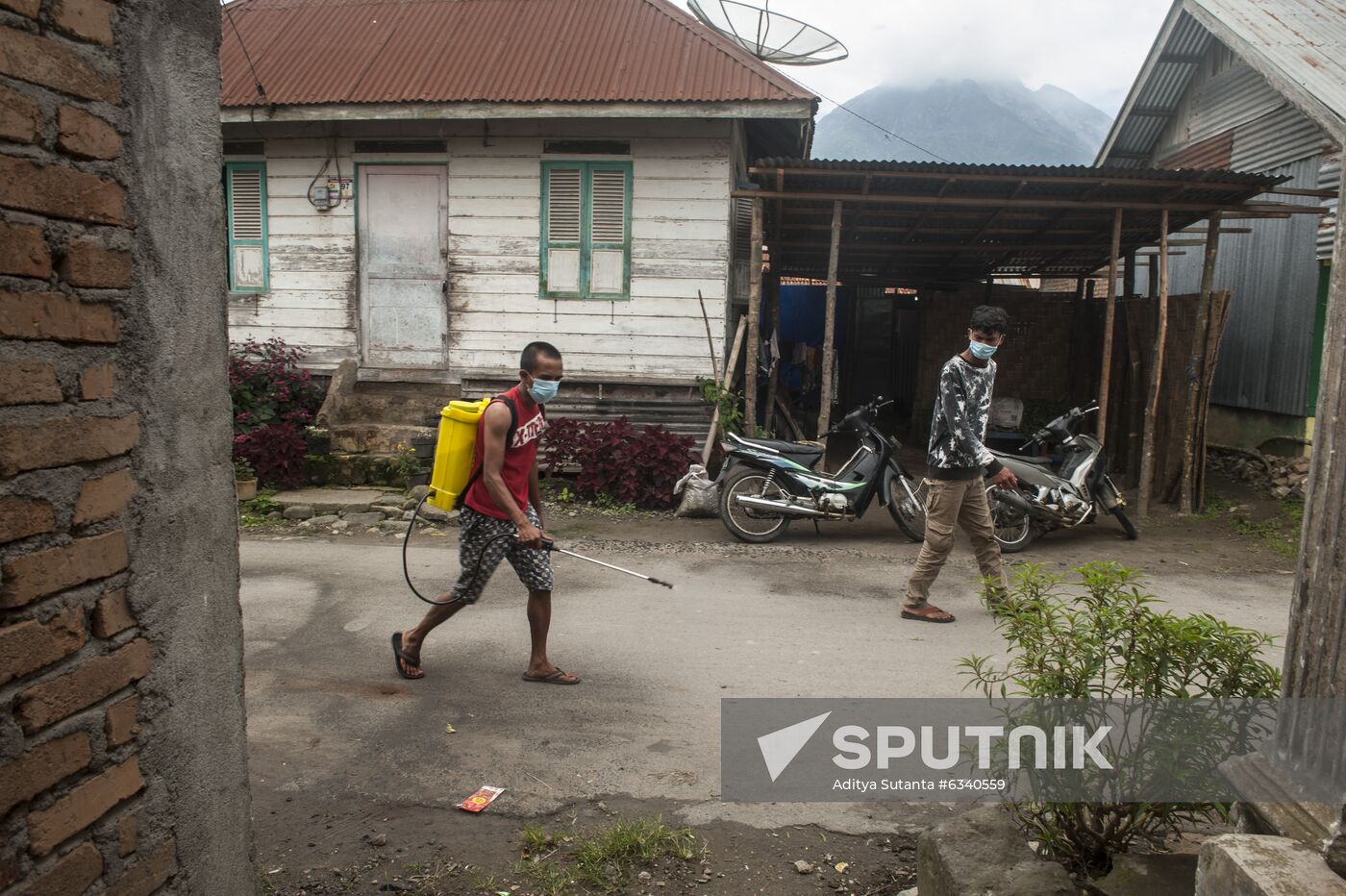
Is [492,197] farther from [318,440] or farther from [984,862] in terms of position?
[984,862]

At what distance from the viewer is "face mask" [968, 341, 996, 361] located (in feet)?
17.8

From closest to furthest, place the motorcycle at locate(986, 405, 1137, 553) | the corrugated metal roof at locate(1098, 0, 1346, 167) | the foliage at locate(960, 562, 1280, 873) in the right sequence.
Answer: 1. the foliage at locate(960, 562, 1280, 873)
2. the motorcycle at locate(986, 405, 1137, 553)
3. the corrugated metal roof at locate(1098, 0, 1346, 167)

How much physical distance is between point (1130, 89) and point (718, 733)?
13.0 m

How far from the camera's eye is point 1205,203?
886 centimetres

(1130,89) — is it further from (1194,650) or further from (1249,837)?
(1249,837)

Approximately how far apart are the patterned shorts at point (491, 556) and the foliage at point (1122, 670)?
2375 mm

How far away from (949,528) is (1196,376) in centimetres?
532

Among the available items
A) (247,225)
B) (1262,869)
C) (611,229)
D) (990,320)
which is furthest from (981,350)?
(247,225)

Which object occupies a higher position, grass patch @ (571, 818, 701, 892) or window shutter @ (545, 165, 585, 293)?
window shutter @ (545, 165, 585, 293)

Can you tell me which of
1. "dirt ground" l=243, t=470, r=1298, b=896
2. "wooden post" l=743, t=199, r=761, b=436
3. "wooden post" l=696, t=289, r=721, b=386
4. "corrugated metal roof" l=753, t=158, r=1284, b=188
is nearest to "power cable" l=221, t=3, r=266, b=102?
"wooden post" l=696, t=289, r=721, b=386

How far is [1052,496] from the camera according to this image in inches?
307

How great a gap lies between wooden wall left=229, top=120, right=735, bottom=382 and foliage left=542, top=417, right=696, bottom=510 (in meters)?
1.09

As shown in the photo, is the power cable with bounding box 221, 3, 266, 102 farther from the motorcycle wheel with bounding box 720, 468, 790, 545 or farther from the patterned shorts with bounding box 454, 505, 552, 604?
the patterned shorts with bounding box 454, 505, 552, 604

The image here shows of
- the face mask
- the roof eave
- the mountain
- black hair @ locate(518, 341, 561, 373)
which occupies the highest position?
the mountain
